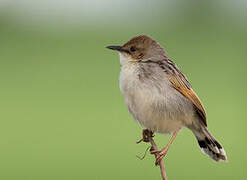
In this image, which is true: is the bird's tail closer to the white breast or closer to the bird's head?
the white breast

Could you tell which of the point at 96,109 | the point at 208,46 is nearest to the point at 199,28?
the point at 208,46

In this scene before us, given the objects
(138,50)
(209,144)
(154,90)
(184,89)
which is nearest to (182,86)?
(184,89)

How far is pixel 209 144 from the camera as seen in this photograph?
21.2 feet

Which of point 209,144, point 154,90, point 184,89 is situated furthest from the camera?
point 209,144

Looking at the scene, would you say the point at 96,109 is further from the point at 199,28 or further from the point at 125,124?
the point at 199,28

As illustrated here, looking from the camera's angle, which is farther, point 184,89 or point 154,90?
point 184,89

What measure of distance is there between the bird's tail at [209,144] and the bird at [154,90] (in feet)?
0.17

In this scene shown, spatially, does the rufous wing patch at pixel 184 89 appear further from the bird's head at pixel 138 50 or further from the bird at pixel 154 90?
the bird's head at pixel 138 50

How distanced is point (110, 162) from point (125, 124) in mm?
3496

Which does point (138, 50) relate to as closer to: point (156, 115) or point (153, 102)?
point (153, 102)

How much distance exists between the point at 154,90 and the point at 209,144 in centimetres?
101

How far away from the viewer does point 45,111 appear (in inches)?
653

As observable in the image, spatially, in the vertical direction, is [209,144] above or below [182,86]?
below

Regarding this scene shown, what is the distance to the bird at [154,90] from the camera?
5855 mm
